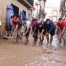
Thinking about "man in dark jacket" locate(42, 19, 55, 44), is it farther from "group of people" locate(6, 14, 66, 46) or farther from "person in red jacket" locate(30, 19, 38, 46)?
"person in red jacket" locate(30, 19, 38, 46)

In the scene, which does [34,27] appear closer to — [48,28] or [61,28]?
[48,28]

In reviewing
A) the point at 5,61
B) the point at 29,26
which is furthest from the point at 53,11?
the point at 5,61

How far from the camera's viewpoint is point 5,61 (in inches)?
330

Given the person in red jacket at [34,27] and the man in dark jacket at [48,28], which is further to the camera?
the person in red jacket at [34,27]

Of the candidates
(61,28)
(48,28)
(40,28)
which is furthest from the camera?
(61,28)

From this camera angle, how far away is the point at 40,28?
1502 cm

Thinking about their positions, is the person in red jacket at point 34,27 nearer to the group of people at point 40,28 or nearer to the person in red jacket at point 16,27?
the group of people at point 40,28

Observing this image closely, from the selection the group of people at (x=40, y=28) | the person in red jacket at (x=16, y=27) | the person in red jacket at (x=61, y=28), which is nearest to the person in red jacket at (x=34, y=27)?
the group of people at (x=40, y=28)

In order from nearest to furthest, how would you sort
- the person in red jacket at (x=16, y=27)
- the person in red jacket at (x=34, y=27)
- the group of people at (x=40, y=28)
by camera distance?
the group of people at (x=40, y=28) < the person in red jacket at (x=16, y=27) < the person in red jacket at (x=34, y=27)

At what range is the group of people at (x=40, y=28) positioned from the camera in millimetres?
14766

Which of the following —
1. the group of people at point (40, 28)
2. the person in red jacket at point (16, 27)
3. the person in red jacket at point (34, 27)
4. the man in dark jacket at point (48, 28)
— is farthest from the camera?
the person in red jacket at point (34, 27)

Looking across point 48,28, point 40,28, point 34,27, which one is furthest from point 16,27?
point 48,28

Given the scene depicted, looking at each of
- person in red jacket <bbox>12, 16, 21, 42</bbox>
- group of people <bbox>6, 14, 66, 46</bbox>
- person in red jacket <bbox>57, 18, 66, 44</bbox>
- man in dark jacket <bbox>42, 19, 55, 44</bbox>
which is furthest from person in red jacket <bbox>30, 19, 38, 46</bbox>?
person in red jacket <bbox>57, 18, 66, 44</bbox>

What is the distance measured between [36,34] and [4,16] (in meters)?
4.70
